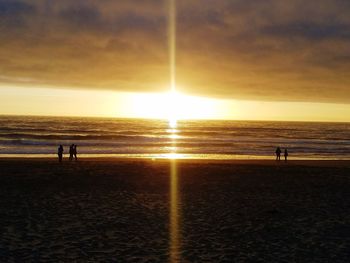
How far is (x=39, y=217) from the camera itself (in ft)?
47.1

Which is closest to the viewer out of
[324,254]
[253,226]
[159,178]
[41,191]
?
[324,254]

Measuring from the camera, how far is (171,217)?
14.9m

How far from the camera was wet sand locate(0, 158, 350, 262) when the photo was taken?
1098cm

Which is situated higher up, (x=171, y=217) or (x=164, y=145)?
(x=171, y=217)

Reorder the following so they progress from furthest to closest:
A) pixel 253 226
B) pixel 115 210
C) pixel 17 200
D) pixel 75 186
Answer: pixel 75 186 → pixel 17 200 → pixel 115 210 → pixel 253 226

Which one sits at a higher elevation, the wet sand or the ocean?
the wet sand

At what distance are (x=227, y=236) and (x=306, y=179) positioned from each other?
555 inches

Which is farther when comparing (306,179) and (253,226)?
(306,179)

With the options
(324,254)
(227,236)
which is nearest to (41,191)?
(227,236)

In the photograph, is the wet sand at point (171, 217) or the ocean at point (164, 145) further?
the ocean at point (164, 145)

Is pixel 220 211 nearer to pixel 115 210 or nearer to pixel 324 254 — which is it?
pixel 115 210

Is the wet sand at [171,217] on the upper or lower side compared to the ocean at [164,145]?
upper

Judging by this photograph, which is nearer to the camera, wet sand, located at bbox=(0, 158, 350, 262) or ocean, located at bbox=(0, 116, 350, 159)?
wet sand, located at bbox=(0, 158, 350, 262)

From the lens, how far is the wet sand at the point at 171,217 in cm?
1098
